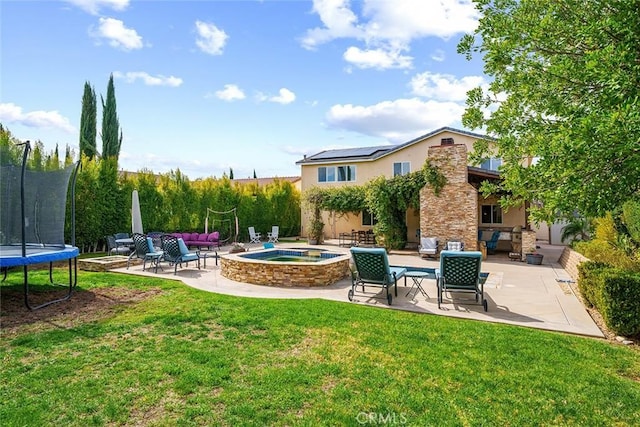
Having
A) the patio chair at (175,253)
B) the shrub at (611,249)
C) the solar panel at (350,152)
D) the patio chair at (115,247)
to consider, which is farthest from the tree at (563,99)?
the solar panel at (350,152)

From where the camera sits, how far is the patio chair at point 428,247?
16.2 meters

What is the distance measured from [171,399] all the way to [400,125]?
2607cm

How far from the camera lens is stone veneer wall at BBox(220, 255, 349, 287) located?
32.9 feet

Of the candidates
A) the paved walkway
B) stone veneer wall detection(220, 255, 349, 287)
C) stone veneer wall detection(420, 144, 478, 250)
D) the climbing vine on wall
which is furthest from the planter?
stone veneer wall detection(220, 255, 349, 287)

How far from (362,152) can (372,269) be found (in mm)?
21739

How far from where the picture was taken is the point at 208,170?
24984 mm

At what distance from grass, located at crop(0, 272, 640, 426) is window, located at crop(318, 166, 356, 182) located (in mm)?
21812

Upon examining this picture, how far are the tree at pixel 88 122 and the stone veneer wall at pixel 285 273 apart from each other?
25.9 metres

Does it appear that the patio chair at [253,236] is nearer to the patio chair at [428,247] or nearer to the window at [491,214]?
the patio chair at [428,247]

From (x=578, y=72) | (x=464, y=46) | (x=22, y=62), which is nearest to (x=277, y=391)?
(x=578, y=72)

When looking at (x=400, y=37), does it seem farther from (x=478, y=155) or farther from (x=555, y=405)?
(x=555, y=405)

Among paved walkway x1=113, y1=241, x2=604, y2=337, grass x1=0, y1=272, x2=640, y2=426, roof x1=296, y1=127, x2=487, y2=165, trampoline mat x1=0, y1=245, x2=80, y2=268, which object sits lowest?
paved walkway x1=113, y1=241, x2=604, y2=337

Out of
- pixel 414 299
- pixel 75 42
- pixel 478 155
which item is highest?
pixel 75 42

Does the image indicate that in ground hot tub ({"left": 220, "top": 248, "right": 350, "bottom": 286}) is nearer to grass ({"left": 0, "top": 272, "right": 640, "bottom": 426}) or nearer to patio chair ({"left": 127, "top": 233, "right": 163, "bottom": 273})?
patio chair ({"left": 127, "top": 233, "right": 163, "bottom": 273})
